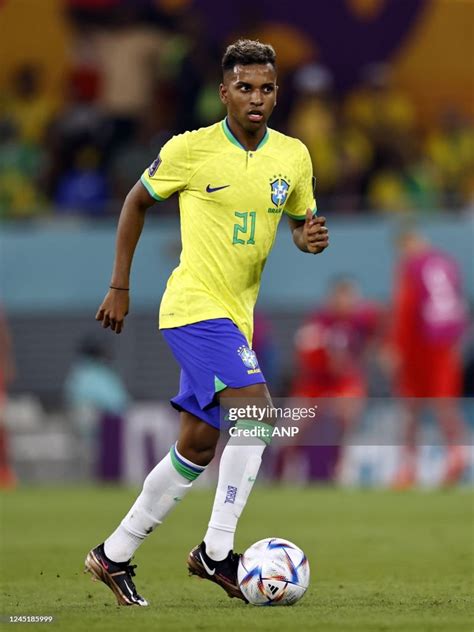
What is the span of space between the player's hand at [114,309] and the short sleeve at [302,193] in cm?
92

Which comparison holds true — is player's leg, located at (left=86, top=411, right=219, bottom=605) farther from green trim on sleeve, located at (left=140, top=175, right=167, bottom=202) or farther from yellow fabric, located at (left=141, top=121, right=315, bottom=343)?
green trim on sleeve, located at (left=140, top=175, right=167, bottom=202)

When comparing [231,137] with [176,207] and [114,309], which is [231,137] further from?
[176,207]

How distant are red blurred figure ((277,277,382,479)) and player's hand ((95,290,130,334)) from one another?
949 centimetres

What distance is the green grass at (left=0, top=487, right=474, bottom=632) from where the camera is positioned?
20.4ft

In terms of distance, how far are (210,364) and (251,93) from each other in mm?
1204

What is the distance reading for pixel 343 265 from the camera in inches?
719

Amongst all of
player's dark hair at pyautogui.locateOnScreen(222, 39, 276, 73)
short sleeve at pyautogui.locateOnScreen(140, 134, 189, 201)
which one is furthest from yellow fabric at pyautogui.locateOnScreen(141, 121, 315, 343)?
player's dark hair at pyautogui.locateOnScreen(222, 39, 276, 73)

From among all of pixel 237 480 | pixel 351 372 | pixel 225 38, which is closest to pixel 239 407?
pixel 237 480

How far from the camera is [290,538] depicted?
10211 millimetres

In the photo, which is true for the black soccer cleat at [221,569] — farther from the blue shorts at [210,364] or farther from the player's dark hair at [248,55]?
the player's dark hair at [248,55]

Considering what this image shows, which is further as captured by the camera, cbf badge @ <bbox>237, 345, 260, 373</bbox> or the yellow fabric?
the yellow fabric

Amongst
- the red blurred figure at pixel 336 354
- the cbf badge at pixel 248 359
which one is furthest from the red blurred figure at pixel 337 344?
the cbf badge at pixel 248 359

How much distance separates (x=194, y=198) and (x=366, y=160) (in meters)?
11.8

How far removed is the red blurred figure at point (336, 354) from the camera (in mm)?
16234
